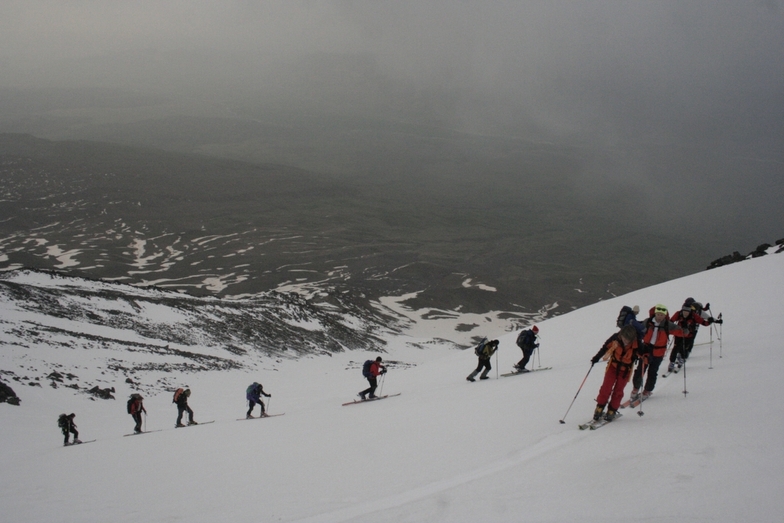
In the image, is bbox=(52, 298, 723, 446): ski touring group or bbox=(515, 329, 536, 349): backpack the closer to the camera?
bbox=(52, 298, 723, 446): ski touring group

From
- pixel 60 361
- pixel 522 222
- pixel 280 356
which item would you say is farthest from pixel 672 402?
pixel 522 222

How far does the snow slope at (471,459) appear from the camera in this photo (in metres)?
4.94

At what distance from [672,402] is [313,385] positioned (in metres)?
21.5

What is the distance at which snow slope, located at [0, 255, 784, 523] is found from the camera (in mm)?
4941

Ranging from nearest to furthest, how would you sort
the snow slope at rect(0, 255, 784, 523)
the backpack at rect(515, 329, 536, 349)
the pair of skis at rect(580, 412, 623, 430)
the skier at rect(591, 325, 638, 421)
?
the snow slope at rect(0, 255, 784, 523) → the pair of skis at rect(580, 412, 623, 430) → the skier at rect(591, 325, 638, 421) → the backpack at rect(515, 329, 536, 349)

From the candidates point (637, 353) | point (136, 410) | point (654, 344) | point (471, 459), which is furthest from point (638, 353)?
point (136, 410)

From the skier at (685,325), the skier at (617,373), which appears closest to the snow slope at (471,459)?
the skier at (617,373)

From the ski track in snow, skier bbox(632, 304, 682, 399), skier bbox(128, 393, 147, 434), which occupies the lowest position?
skier bbox(128, 393, 147, 434)

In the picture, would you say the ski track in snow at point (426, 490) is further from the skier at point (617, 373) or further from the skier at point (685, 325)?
the skier at point (685, 325)

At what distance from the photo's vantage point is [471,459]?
260 inches

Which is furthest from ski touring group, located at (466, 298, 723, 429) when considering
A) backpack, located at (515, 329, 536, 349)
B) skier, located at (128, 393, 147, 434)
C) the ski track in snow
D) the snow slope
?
skier, located at (128, 393, 147, 434)

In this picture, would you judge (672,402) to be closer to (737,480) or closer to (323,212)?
(737,480)

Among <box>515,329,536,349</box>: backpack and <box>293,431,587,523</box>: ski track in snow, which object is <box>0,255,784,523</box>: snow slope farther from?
<box>515,329,536,349</box>: backpack

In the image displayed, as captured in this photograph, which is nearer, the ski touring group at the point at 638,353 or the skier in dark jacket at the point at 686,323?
the ski touring group at the point at 638,353
